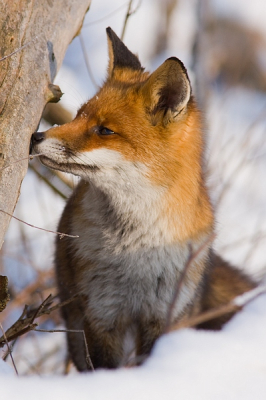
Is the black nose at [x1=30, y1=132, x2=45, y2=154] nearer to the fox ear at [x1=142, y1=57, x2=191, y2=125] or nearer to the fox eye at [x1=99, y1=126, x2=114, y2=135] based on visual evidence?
the fox eye at [x1=99, y1=126, x2=114, y2=135]

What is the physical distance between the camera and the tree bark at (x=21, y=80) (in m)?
2.81

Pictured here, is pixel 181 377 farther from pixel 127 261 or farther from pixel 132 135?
pixel 132 135

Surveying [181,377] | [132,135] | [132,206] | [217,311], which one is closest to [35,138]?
[132,135]

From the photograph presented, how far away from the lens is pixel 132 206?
3.47 meters

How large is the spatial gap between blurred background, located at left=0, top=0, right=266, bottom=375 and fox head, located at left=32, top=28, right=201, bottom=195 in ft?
1.95

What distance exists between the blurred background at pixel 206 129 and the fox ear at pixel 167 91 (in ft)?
2.39

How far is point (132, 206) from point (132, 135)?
0.48 m

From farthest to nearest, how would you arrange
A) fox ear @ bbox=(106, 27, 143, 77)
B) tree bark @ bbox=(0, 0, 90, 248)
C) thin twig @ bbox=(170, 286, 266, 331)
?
fox ear @ bbox=(106, 27, 143, 77), tree bark @ bbox=(0, 0, 90, 248), thin twig @ bbox=(170, 286, 266, 331)

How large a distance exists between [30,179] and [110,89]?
12.6 ft

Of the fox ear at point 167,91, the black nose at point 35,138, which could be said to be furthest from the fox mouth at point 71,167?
the fox ear at point 167,91

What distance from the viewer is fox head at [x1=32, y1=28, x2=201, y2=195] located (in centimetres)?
321

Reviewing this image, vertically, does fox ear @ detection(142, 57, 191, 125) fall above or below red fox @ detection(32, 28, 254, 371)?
above

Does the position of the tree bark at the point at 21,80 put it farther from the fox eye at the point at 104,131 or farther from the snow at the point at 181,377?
the snow at the point at 181,377

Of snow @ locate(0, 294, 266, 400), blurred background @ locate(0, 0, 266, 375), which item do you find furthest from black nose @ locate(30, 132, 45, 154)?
snow @ locate(0, 294, 266, 400)
